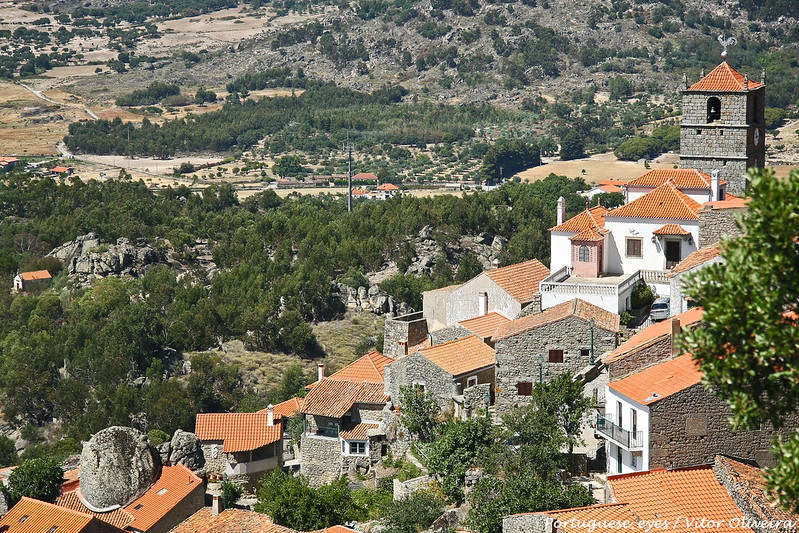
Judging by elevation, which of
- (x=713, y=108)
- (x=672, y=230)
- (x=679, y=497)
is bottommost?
(x=679, y=497)

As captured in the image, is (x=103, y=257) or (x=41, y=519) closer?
(x=41, y=519)

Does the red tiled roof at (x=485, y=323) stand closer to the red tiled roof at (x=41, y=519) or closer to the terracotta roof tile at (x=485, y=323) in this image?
the terracotta roof tile at (x=485, y=323)

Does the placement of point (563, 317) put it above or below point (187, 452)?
above

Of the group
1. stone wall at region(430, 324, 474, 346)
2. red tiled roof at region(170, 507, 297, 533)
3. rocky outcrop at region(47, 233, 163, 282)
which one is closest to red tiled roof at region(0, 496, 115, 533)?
red tiled roof at region(170, 507, 297, 533)

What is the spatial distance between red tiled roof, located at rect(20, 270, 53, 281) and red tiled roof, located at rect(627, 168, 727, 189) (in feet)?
162

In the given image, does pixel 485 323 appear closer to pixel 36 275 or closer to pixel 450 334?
pixel 450 334

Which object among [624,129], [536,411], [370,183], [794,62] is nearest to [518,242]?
[536,411]

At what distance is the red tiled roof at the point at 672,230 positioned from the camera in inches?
1543

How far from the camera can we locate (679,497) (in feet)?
84.6

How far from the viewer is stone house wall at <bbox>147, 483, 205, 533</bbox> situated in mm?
36812

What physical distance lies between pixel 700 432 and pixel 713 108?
76.3 ft

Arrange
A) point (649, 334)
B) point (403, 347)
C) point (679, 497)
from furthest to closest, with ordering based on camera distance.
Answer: point (403, 347) < point (649, 334) < point (679, 497)

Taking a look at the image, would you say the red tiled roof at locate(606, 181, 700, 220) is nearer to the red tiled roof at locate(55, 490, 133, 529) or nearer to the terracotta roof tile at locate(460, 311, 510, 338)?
the terracotta roof tile at locate(460, 311, 510, 338)

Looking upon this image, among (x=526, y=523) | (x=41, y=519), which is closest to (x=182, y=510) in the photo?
(x=41, y=519)
